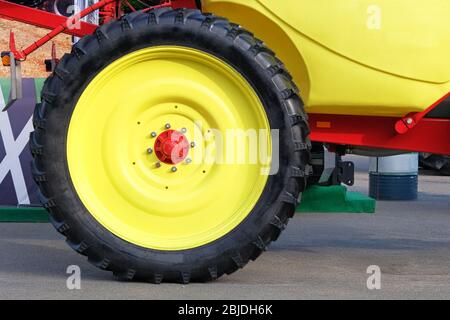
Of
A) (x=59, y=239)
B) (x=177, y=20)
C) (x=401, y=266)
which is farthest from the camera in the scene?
(x=59, y=239)

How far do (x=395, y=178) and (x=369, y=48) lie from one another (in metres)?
5.37

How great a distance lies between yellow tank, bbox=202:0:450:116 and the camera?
5367 millimetres

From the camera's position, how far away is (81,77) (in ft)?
17.3

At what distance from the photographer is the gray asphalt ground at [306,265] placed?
516 cm

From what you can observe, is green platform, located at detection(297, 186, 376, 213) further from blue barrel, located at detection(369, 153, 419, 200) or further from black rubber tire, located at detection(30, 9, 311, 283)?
black rubber tire, located at detection(30, 9, 311, 283)

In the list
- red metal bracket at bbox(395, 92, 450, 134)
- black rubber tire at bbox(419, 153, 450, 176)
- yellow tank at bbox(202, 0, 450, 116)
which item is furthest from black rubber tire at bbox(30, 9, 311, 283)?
black rubber tire at bbox(419, 153, 450, 176)

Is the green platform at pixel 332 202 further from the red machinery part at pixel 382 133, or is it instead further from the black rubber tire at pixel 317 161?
the red machinery part at pixel 382 133

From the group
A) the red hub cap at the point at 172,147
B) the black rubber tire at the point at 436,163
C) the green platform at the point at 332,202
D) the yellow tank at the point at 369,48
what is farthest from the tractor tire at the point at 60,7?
the black rubber tire at the point at 436,163

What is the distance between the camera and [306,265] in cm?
612

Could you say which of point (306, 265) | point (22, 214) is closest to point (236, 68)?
A: point (306, 265)

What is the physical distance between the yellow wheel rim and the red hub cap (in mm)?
31
